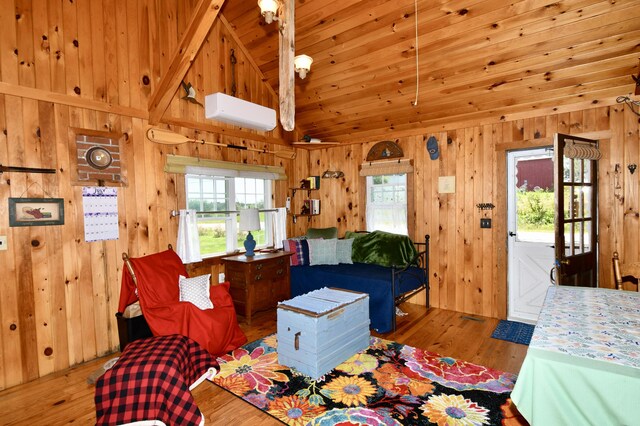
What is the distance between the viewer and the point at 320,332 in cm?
250

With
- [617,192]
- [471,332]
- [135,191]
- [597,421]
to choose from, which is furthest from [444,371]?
[135,191]

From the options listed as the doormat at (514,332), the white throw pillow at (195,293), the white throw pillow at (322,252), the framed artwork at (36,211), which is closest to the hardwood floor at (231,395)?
the doormat at (514,332)

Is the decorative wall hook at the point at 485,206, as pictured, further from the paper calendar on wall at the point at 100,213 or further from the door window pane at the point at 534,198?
the paper calendar on wall at the point at 100,213

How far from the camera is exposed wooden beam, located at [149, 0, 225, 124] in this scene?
249 cm

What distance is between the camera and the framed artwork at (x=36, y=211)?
2559 millimetres

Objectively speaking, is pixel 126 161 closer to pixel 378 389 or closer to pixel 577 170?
pixel 378 389

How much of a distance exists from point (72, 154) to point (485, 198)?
13.5 feet

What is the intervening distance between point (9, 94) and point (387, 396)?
11.6ft

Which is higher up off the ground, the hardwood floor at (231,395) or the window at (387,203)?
the window at (387,203)

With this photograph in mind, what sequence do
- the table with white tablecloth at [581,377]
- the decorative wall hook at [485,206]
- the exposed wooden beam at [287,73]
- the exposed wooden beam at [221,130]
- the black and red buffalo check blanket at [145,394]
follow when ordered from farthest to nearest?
the decorative wall hook at [485,206] < the exposed wooden beam at [221,130] < the exposed wooden beam at [287,73] < the black and red buffalo check blanket at [145,394] < the table with white tablecloth at [581,377]

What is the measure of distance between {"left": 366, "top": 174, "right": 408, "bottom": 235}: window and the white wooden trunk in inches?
73.8

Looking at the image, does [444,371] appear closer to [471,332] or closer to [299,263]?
[471,332]

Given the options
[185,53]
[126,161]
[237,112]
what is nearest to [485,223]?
[237,112]

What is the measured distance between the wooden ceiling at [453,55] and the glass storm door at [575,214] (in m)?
0.65
